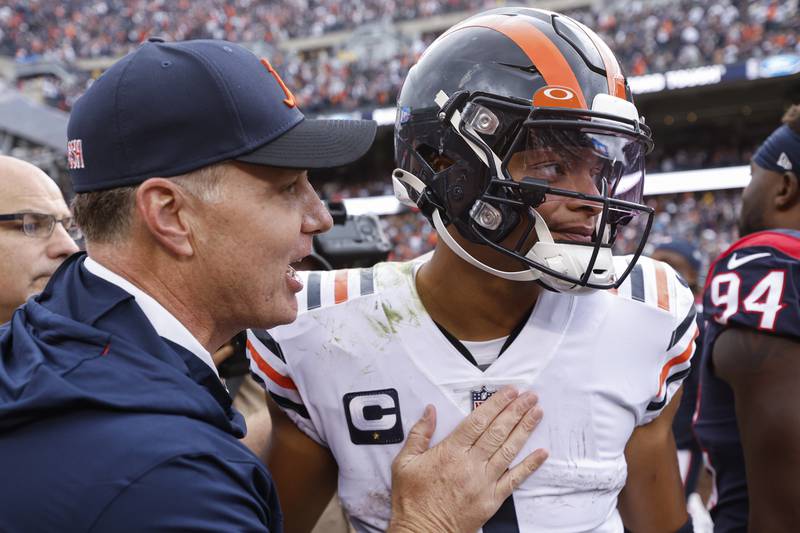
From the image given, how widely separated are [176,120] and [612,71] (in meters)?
0.95

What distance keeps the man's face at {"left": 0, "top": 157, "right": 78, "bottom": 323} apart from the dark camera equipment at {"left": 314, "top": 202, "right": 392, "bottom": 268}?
868mm

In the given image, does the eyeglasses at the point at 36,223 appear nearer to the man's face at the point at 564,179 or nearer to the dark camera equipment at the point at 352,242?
the dark camera equipment at the point at 352,242

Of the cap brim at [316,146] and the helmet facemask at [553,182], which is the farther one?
the helmet facemask at [553,182]

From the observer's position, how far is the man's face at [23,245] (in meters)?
2.18

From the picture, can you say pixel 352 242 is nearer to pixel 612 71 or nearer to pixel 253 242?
pixel 612 71

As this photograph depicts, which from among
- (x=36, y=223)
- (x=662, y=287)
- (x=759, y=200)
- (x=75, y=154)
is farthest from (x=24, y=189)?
(x=759, y=200)

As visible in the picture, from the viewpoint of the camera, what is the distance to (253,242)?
1336mm

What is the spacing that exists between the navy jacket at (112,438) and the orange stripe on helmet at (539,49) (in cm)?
96

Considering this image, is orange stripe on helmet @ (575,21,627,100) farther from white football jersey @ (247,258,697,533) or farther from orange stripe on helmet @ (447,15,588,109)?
white football jersey @ (247,258,697,533)

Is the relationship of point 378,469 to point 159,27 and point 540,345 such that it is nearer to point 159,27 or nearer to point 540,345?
point 540,345

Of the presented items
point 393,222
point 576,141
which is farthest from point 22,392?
point 393,222

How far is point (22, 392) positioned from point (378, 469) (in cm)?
84

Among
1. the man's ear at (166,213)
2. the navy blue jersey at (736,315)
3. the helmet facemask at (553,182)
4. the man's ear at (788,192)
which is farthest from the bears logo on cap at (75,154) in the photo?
the man's ear at (788,192)

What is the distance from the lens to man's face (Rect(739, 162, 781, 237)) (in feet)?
7.83
